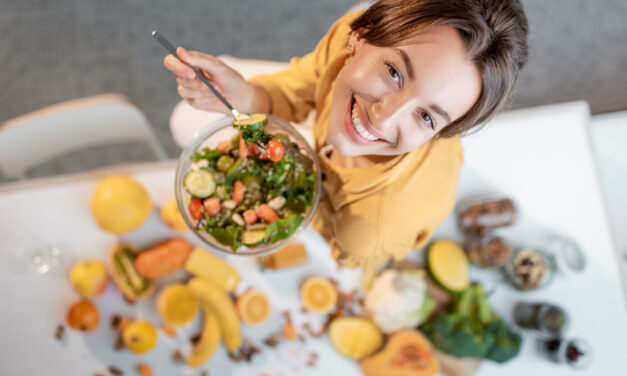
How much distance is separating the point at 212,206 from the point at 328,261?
50 cm

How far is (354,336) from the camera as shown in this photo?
1.21m

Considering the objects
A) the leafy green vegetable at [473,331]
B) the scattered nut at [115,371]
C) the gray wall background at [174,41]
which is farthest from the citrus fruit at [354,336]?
the gray wall background at [174,41]

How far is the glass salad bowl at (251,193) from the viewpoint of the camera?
0.87 metres

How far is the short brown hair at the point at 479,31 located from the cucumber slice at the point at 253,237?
45 centimetres

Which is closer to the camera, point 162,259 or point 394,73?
point 394,73

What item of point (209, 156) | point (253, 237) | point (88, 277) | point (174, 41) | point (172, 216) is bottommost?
point (88, 277)

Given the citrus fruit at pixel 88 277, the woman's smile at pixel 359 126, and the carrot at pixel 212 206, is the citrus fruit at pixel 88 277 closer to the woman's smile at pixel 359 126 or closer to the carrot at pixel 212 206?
the carrot at pixel 212 206

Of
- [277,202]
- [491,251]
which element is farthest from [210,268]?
[491,251]

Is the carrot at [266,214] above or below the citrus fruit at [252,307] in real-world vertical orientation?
above

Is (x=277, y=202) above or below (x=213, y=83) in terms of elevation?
below

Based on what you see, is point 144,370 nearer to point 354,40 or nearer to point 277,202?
point 277,202

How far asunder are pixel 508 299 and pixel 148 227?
113 cm

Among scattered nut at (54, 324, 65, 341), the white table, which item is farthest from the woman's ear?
scattered nut at (54, 324, 65, 341)

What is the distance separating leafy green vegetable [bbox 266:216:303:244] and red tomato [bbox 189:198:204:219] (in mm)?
157
